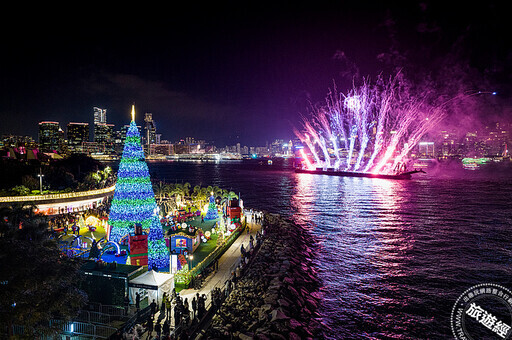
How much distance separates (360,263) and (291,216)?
52.4 ft

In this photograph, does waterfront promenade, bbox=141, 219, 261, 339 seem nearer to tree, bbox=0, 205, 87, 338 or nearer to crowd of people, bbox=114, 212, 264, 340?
crowd of people, bbox=114, 212, 264, 340

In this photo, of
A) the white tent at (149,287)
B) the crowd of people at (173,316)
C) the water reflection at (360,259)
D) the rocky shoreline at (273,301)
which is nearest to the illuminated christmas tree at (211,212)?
the rocky shoreline at (273,301)

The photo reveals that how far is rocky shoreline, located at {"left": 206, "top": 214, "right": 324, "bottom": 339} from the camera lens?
10.8 meters

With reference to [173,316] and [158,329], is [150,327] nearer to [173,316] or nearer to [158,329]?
[158,329]

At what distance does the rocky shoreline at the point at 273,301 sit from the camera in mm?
10761

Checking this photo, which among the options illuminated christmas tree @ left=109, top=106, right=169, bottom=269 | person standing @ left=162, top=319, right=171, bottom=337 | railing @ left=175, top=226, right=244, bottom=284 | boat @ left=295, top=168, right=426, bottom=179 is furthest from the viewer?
boat @ left=295, top=168, right=426, bottom=179

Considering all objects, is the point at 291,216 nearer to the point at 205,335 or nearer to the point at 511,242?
the point at 511,242

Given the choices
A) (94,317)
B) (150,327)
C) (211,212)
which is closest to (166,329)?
(150,327)

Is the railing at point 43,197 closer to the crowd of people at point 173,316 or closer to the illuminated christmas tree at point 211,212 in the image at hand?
the illuminated christmas tree at point 211,212

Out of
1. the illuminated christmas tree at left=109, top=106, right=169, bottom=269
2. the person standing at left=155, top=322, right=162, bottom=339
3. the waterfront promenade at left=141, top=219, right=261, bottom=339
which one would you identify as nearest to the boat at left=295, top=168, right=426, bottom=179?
the waterfront promenade at left=141, top=219, right=261, bottom=339

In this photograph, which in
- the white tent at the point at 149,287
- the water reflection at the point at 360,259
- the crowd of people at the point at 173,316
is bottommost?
the water reflection at the point at 360,259

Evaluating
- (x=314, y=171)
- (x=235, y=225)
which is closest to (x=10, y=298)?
(x=235, y=225)

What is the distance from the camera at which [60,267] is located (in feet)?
26.7

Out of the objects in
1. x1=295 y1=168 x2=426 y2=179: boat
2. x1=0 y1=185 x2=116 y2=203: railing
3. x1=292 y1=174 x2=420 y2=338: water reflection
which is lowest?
x1=292 y1=174 x2=420 y2=338: water reflection
